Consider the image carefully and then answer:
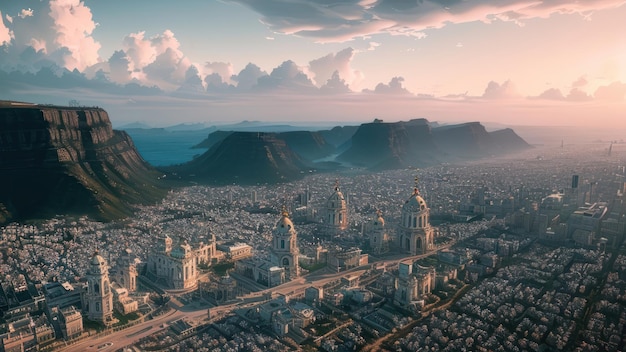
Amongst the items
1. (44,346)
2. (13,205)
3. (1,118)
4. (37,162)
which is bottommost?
(44,346)

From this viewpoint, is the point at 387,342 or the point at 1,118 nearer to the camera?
the point at 387,342

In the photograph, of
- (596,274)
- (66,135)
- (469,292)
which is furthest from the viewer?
(66,135)

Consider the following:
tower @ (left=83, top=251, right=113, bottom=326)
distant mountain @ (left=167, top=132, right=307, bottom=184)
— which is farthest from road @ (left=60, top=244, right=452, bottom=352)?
distant mountain @ (left=167, top=132, right=307, bottom=184)

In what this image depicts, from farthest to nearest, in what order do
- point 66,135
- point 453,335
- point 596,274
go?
point 66,135
point 596,274
point 453,335

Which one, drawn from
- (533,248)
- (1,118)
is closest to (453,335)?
(533,248)

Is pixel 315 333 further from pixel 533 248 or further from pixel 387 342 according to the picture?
pixel 533 248

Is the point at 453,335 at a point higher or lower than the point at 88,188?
lower
